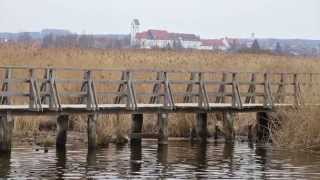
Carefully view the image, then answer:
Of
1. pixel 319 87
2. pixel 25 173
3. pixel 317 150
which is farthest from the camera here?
pixel 319 87

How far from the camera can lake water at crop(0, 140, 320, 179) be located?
20.0m

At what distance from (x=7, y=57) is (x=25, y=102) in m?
4.91

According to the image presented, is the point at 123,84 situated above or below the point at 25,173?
above

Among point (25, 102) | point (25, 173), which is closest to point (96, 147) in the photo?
point (25, 102)

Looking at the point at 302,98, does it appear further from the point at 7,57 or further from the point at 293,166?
the point at 7,57

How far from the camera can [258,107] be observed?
29656 millimetres

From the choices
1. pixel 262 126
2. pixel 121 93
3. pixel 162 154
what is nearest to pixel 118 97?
pixel 121 93

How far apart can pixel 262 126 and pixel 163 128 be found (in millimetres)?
4321

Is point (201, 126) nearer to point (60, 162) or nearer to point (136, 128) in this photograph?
point (136, 128)

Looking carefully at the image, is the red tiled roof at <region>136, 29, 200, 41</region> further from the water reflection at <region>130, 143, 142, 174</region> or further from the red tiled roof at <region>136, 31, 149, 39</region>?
the water reflection at <region>130, 143, 142, 174</region>

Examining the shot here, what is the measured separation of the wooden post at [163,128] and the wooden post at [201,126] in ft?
5.32

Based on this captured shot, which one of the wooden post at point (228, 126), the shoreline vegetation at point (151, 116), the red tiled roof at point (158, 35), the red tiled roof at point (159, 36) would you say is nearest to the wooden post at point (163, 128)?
the shoreline vegetation at point (151, 116)

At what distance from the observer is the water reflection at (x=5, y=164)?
19656 mm

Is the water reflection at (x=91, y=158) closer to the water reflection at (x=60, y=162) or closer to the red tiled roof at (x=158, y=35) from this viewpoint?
the water reflection at (x=60, y=162)
